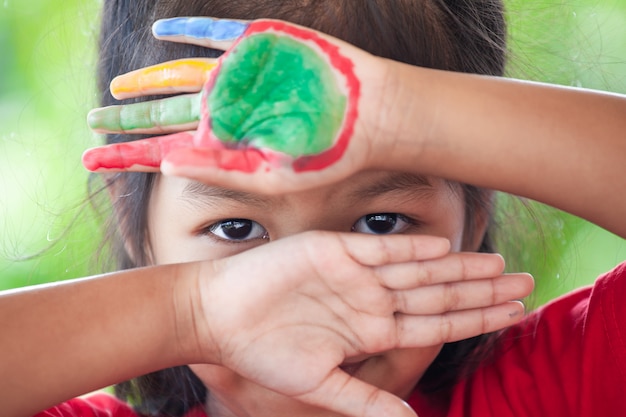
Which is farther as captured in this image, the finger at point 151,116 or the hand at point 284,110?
the finger at point 151,116

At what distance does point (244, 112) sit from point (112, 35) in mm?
535

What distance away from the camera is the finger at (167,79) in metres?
1.25

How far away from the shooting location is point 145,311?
126 centimetres

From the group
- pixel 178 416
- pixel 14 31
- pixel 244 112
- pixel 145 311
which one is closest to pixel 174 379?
pixel 178 416

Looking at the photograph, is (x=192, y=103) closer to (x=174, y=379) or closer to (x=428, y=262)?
(x=428, y=262)

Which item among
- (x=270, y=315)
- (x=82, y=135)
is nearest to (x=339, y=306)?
(x=270, y=315)

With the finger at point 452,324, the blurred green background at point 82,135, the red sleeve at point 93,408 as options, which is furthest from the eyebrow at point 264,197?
the red sleeve at point 93,408

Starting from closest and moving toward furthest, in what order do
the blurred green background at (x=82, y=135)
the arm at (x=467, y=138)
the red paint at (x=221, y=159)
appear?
the red paint at (x=221, y=159)
the arm at (x=467, y=138)
the blurred green background at (x=82, y=135)

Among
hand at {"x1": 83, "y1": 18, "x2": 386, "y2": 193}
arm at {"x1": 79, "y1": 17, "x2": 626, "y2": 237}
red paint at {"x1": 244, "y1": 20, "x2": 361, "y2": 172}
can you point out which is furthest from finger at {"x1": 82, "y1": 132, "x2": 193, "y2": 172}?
red paint at {"x1": 244, "y1": 20, "x2": 361, "y2": 172}

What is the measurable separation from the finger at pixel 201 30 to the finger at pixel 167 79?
3 cm

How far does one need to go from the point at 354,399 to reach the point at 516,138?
0.45 meters

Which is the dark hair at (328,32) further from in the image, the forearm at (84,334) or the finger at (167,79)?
the forearm at (84,334)

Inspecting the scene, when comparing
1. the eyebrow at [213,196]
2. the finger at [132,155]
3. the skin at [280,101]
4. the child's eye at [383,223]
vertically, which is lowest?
the child's eye at [383,223]

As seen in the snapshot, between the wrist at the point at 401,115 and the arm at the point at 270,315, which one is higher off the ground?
the wrist at the point at 401,115
